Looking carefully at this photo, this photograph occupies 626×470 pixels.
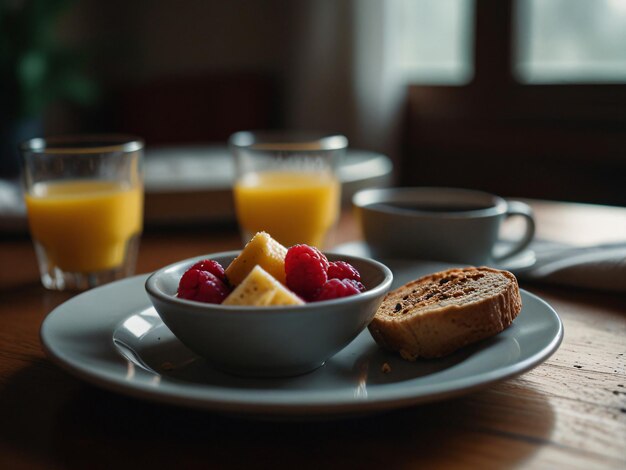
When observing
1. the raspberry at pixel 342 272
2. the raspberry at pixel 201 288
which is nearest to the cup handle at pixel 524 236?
the raspberry at pixel 342 272

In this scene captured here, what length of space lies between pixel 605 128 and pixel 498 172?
55 centimetres

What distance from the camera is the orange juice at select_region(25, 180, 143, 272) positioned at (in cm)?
110

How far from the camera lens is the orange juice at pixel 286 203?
1307 mm

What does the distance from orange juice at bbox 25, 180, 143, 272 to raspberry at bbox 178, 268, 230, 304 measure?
484 mm

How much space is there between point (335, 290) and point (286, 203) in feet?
2.21

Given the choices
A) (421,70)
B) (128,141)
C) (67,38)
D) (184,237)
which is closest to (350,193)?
(184,237)

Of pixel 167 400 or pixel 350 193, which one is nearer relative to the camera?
pixel 167 400

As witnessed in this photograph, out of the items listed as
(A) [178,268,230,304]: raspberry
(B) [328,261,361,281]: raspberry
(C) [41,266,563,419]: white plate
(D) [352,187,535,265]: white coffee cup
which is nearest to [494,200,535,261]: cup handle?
(D) [352,187,535,265]: white coffee cup

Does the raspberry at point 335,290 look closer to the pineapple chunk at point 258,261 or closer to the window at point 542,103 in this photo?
the pineapple chunk at point 258,261

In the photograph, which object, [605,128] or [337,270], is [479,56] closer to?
[605,128]

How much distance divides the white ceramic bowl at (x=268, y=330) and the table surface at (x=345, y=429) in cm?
6

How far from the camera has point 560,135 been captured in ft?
10.4

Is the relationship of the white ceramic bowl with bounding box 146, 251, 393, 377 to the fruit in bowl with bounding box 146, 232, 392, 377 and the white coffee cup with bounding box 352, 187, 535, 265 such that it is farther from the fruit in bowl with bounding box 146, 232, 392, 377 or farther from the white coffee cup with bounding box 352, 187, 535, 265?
the white coffee cup with bounding box 352, 187, 535, 265

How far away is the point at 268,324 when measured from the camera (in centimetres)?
59
